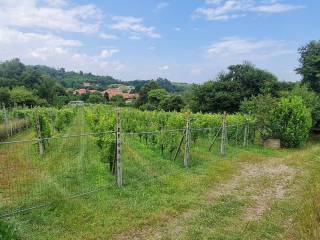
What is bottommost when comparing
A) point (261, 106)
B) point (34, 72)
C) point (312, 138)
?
point (312, 138)

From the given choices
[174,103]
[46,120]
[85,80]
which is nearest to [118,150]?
[46,120]

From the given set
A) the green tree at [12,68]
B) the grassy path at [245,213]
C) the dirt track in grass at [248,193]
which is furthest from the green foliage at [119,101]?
the grassy path at [245,213]

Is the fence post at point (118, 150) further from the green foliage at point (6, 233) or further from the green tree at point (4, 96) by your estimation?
the green tree at point (4, 96)

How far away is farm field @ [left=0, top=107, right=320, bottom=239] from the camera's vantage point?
6.50 m

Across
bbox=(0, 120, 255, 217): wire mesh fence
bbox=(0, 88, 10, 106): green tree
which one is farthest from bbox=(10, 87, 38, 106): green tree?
bbox=(0, 120, 255, 217): wire mesh fence

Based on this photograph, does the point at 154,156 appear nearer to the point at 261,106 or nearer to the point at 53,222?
the point at 53,222

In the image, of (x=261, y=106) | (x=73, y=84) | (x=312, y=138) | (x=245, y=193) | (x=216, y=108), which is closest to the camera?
(x=245, y=193)

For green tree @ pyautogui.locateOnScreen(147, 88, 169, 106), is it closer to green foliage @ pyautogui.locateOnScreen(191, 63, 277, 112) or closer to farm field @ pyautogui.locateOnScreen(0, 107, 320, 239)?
A: green foliage @ pyautogui.locateOnScreen(191, 63, 277, 112)

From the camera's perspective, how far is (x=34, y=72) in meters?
69.2

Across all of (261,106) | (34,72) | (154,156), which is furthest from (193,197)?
(34,72)

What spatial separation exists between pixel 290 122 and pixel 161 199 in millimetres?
13293

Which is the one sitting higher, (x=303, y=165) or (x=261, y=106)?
(x=261, y=106)

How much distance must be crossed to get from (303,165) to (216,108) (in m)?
25.8

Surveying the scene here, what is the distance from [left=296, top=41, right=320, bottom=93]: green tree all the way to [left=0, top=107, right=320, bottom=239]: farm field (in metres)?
18.3
